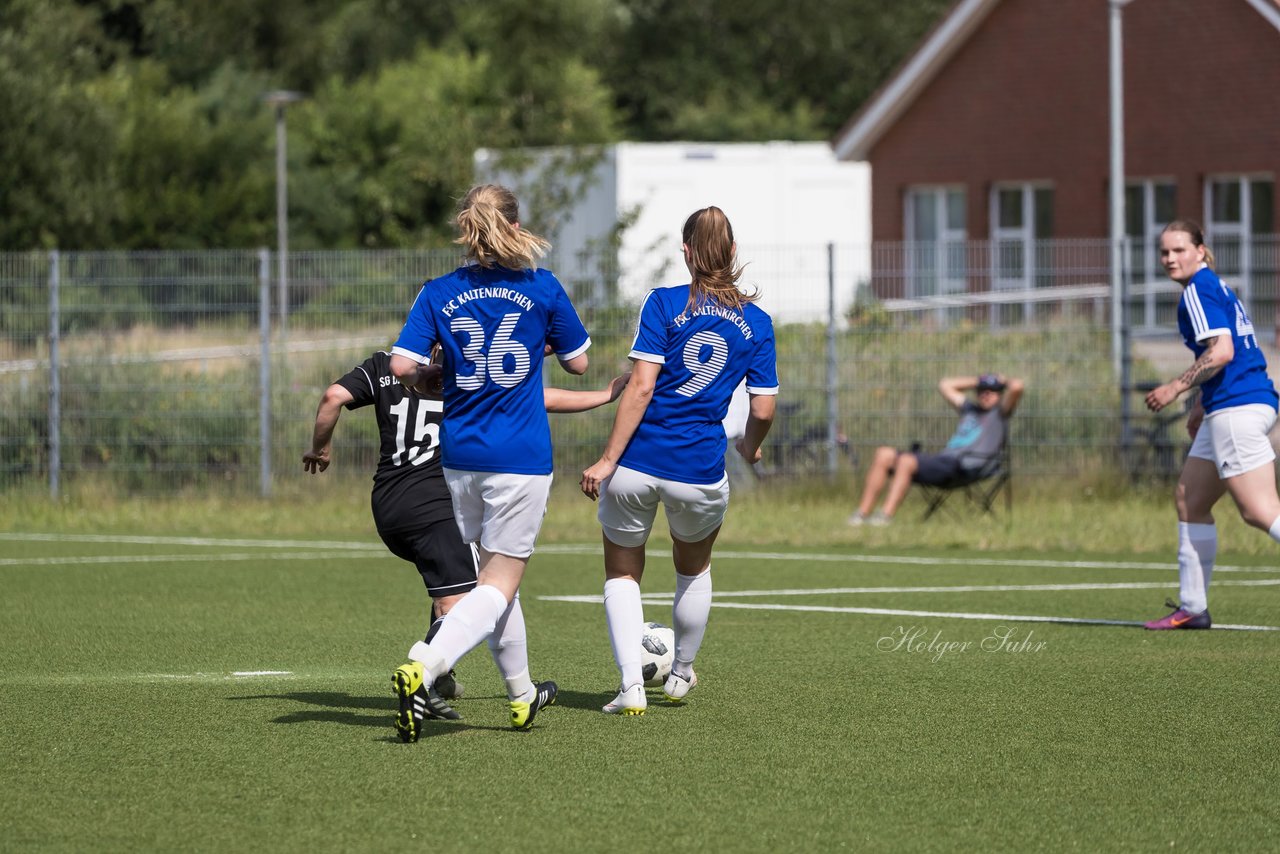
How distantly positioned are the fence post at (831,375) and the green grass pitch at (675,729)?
529 centimetres

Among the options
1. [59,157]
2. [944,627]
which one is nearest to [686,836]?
[944,627]

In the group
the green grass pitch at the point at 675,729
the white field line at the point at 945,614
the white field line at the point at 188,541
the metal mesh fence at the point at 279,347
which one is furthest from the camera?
the metal mesh fence at the point at 279,347

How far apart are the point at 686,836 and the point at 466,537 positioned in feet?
5.83

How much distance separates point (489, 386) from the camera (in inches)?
265

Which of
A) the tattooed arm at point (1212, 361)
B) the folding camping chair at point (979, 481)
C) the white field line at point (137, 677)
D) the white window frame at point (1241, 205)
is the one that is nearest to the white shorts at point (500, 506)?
the white field line at point (137, 677)

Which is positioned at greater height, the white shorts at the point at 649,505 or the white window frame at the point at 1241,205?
the white window frame at the point at 1241,205

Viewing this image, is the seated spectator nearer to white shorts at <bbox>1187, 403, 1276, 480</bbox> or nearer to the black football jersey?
white shorts at <bbox>1187, 403, 1276, 480</bbox>

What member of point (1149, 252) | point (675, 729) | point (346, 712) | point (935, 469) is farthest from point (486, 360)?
point (1149, 252)

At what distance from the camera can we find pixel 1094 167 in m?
29.3

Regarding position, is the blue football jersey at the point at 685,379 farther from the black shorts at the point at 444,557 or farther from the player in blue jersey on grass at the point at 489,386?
the black shorts at the point at 444,557

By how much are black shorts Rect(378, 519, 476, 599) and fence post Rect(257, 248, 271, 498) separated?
10.0 metres

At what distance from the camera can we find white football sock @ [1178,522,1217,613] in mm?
9523

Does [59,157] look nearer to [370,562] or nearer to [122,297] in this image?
[122,297]

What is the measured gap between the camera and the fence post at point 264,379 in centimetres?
1772
